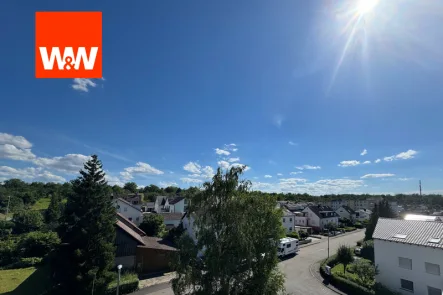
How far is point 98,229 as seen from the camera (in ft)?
69.8

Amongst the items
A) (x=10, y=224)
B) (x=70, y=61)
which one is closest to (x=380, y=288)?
(x=70, y=61)

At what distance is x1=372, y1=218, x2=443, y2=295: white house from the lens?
71.5 ft

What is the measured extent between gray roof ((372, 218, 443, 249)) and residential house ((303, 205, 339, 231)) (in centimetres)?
4057

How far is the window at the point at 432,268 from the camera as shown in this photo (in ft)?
70.5

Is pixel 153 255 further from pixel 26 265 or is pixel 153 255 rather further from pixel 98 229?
pixel 26 265

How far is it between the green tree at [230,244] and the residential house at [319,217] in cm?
5747

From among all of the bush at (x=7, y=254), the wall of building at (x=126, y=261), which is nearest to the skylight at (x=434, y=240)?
the wall of building at (x=126, y=261)

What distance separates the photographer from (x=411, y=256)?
2331cm

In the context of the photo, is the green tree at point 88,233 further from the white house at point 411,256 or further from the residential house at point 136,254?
the white house at point 411,256

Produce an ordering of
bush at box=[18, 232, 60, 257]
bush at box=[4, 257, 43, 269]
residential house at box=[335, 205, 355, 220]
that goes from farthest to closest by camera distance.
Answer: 1. residential house at box=[335, 205, 355, 220]
2. bush at box=[18, 232, 60, 257]
3. bush at box=[4, 257, 43, 269]

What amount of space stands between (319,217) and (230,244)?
60.4m

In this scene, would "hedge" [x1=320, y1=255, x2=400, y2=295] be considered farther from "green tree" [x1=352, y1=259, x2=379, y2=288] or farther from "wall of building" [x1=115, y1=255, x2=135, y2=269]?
"wall of building" [x1=115, y1=255, x2=135, y2=269]

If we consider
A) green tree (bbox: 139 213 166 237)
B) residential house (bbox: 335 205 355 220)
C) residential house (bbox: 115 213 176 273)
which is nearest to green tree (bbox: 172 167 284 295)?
residential house (bbox: 115 213 176 273)

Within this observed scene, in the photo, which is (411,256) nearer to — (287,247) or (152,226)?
(287,247)
